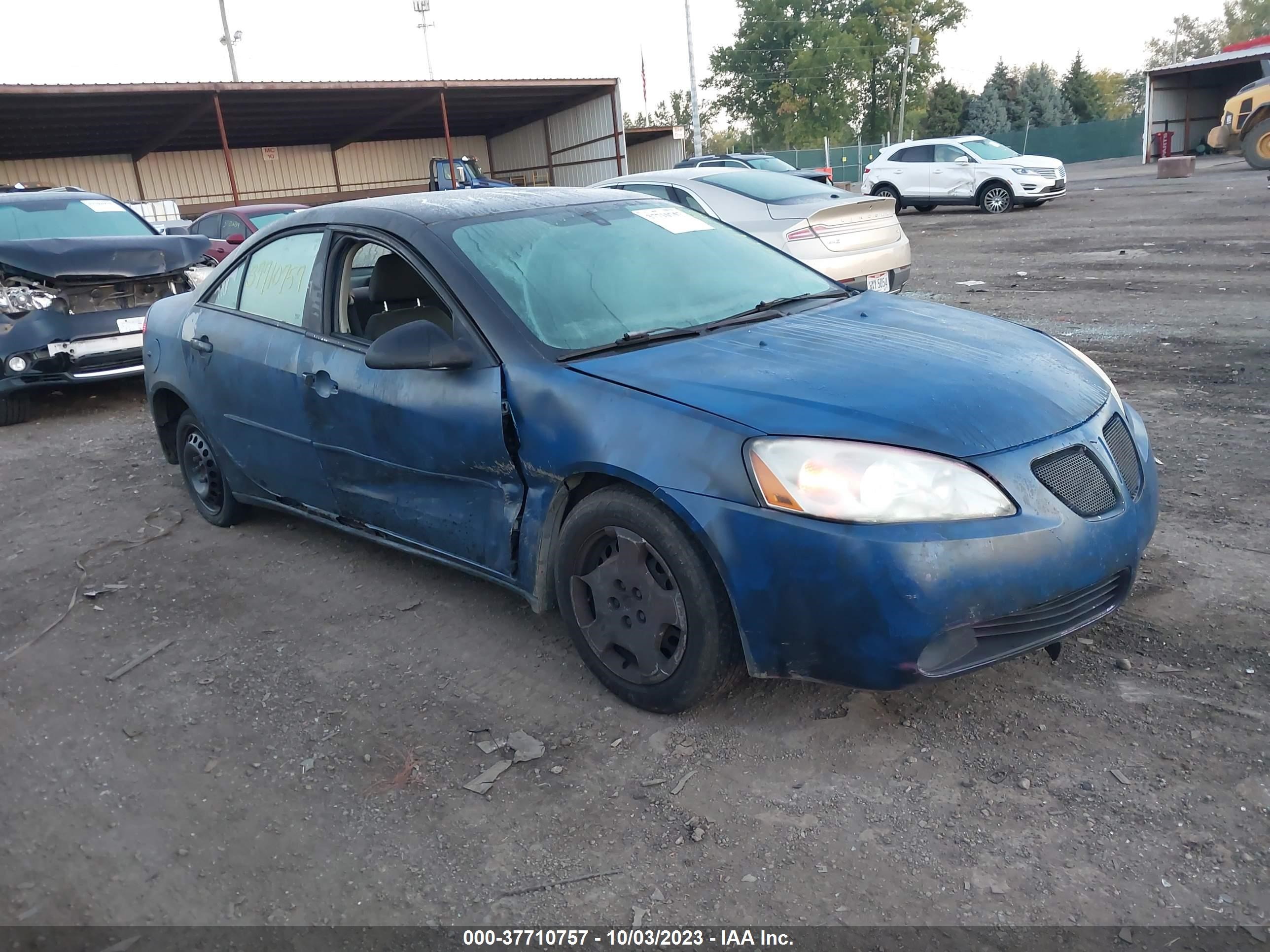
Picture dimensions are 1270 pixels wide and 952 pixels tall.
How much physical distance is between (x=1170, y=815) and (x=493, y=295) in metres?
2.51

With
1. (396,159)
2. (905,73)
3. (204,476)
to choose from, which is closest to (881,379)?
(204,476)

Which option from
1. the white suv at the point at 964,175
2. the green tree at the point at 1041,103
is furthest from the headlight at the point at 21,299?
the green tree at the point at 1041,103

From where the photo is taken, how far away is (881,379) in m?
2.95

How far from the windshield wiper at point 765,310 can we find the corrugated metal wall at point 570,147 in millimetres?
26233

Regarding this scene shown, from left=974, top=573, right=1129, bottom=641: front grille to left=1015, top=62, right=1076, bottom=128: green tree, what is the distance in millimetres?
64934

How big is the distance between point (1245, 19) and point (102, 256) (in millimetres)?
104632

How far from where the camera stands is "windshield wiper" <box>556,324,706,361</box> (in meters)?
3.30

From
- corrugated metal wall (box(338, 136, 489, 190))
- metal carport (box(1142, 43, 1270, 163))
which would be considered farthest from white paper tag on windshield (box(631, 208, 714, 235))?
metal carport (box(1142, 43, 1270, 163))

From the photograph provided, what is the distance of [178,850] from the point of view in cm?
271

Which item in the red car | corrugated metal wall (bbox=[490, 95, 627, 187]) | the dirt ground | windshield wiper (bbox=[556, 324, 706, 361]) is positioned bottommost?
the dirt ground

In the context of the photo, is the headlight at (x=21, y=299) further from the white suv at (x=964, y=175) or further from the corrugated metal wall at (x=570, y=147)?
the corrugated metal wall at (x=570, y=147)

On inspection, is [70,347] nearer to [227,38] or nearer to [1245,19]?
[227,38]

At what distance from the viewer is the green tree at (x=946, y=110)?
61.1 m

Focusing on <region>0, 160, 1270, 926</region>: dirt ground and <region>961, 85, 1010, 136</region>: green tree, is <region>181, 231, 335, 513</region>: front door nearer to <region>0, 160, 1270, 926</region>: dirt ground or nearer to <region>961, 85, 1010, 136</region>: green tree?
<region>0, 160, 1270, 926</region>: dirt ground
